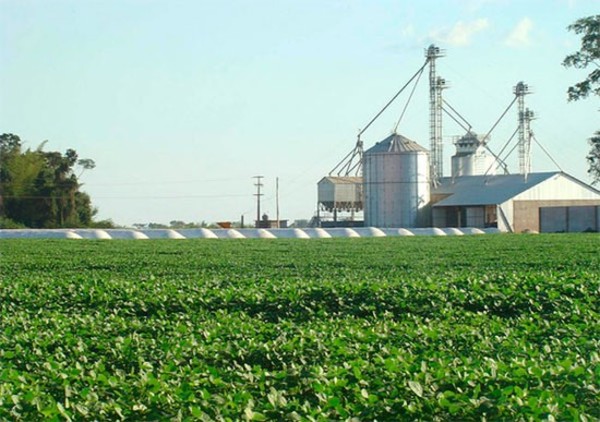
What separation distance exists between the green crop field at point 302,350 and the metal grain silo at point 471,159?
62842 mm

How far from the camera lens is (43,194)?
71875 millimetres

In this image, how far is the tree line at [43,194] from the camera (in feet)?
233

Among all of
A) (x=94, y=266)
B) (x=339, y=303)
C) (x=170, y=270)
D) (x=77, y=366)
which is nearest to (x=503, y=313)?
(x=339, y=303)

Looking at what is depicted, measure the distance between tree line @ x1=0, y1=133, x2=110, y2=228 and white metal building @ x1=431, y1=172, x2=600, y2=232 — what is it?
77.3 feet

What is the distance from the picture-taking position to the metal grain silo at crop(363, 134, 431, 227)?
70312 millimetres

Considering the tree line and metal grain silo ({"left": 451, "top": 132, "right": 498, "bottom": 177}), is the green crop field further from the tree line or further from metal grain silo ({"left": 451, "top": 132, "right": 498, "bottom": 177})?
metal grain silo ({"left": 451, "top": 132, "right": 498, "bottom": 177})

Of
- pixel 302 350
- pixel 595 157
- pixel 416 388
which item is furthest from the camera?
pixel 595 157

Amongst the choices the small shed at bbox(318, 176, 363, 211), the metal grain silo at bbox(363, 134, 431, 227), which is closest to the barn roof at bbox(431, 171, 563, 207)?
the metal grain silo at bbox(363, 134, 431, 227)

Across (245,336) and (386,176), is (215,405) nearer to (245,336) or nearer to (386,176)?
(245,336)

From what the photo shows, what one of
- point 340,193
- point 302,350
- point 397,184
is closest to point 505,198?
point 397,184

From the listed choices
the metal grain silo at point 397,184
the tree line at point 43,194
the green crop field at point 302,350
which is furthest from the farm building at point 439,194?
the green crop field at point 302,350

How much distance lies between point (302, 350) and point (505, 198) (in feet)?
197

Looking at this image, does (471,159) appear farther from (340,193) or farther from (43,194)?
(43,194)

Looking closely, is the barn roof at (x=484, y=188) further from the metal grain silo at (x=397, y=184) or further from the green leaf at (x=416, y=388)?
the green leaf at (x=416, y=388)
